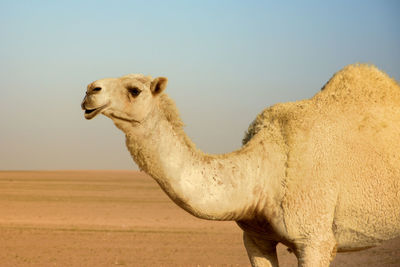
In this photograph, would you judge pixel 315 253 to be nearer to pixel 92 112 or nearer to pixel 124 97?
pixel 124 97

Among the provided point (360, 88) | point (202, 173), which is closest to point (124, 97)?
point (202, 173)

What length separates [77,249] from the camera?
57.4 feet

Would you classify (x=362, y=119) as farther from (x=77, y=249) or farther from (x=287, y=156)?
(x=77, y=249)

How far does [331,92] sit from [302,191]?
1420mm

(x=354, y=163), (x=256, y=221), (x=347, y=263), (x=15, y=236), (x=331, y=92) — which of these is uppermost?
(x=331, y=92)

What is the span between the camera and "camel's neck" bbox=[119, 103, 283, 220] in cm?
549

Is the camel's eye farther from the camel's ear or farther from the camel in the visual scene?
the camel's ear

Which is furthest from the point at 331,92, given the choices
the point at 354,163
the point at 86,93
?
the point at 86,93

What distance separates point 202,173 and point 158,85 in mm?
903

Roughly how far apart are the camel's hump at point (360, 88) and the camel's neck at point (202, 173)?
4.05 feet

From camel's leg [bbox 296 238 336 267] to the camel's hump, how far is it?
5.32ft

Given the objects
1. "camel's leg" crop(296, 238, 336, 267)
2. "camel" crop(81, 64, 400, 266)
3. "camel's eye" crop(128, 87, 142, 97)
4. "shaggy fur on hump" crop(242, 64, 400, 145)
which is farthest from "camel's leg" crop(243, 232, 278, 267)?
"camel's eye" crop(128, 87, 142, 97)

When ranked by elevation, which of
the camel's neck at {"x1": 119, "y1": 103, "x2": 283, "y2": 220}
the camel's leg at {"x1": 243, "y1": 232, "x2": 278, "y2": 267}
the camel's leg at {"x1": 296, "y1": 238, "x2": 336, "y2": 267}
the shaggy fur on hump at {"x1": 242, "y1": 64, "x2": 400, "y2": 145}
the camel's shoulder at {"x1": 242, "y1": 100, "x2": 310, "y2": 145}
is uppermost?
the shaggy fur on hump at {"x1": 242, "y1": 64, "x2": 400, "y2": 145}

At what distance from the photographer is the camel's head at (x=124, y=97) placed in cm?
517
